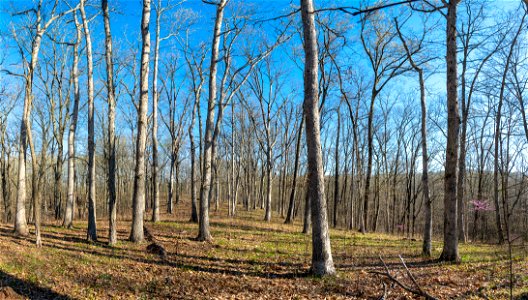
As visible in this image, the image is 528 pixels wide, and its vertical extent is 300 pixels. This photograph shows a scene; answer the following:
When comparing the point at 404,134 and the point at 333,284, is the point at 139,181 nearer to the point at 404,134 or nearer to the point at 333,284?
the point at 333,284

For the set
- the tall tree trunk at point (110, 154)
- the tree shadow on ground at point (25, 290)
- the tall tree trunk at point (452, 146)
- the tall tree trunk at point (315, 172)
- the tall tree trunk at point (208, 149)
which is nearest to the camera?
the tree shadow on ground at point (25, 290)

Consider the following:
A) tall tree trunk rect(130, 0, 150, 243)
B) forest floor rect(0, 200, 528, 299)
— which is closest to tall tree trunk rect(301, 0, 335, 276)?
forest floor rect(0, 200, 528, 299)

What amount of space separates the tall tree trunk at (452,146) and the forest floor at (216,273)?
701 mm

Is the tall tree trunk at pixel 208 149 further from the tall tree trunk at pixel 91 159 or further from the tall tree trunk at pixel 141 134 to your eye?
the tall tree trunk at pixel 91 159

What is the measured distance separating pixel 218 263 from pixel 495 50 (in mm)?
16023

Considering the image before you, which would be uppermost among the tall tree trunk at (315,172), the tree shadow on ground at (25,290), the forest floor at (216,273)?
the tall tree trunk at (315,172)

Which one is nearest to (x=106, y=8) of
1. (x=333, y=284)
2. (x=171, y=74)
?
(x=333, y=284)

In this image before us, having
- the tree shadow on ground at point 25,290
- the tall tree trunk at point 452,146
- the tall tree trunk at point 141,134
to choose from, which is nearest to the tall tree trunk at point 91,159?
the tall tree trunk at point 141,134

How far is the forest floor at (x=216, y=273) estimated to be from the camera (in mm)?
5496

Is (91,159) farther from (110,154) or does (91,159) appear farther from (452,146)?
(452,146)

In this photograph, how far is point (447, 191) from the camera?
26.2ft

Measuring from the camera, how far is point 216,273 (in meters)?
6.99

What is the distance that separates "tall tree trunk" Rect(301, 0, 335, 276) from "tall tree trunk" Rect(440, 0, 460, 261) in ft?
12.3

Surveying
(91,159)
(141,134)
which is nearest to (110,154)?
(91,159)
